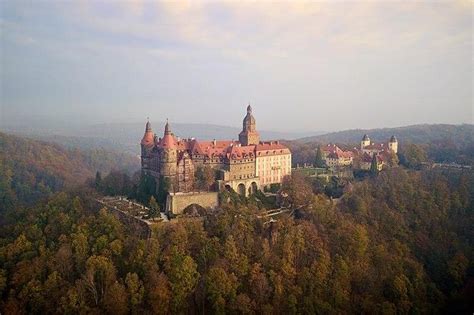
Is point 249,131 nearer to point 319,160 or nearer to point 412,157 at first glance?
point 319,160

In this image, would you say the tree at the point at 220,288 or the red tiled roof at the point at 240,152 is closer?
the tree at the point at 220,288

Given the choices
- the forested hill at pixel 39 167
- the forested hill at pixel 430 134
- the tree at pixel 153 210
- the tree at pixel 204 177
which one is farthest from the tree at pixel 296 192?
the forested hill at pixel 430 134

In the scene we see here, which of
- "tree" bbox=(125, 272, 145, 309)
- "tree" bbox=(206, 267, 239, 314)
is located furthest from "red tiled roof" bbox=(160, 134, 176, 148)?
"tree" bbox=(125, 272, 145, 309)

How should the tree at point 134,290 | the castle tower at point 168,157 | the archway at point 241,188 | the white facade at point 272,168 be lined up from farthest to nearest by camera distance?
the white facade at point 272,168
the archway at point 241,188
the castle tower at point 168,157
the tree at point 134,290

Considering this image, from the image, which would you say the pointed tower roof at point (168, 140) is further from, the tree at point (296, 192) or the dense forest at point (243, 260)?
the tree at point (296, 192)

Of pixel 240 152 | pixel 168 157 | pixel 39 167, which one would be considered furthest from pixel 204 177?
pixel 39 167

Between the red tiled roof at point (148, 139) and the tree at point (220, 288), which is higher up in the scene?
the red tiled roof at point (148, 139)

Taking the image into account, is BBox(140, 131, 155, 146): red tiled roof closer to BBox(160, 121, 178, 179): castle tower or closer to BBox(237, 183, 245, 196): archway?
BBox(160, 121, 178, 179): castle tower

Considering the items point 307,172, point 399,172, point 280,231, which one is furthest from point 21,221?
point 399,172
